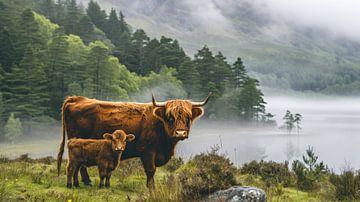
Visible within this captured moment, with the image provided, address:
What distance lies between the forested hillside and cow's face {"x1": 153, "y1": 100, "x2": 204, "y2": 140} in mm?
41089

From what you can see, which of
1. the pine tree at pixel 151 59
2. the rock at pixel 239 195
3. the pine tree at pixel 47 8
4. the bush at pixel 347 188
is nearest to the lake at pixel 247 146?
the bush at pixel 347 188

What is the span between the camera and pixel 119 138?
7.98 m

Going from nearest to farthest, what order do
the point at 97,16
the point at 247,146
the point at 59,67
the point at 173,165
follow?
the point at 173,165, the point at 247,146, the point at 59,67, the point at 97,16

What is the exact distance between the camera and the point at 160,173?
11.8m

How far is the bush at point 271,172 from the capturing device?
1112 cm

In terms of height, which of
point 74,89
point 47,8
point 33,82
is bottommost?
point 74,89

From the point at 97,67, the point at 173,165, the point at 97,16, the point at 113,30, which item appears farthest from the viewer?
the point at 97,16

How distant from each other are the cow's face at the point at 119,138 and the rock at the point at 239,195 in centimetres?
190

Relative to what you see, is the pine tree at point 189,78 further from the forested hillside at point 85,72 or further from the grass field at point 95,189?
the grass field at point 95,189

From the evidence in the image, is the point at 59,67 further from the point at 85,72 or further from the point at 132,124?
the point at 132,124

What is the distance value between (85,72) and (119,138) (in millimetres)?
53108

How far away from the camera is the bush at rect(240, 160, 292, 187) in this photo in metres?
11.1

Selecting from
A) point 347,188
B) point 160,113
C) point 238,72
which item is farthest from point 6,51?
point 347,188

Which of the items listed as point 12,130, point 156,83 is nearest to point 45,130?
point 12,130
